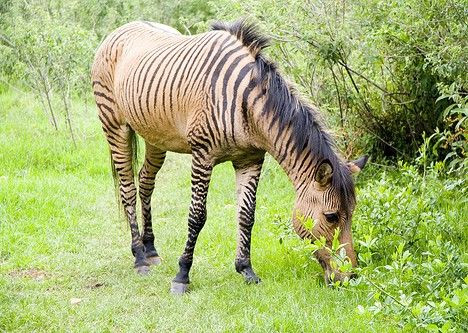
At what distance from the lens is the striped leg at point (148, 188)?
285 inches

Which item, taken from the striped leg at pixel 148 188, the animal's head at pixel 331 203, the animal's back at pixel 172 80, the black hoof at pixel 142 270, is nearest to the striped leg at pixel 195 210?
the animal's back at pixel 172 80

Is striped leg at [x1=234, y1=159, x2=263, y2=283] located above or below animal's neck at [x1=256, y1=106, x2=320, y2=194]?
below

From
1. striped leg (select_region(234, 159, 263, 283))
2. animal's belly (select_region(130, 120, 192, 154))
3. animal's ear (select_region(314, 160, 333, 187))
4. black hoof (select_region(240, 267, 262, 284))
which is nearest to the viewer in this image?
animal's ear (select_region(314, 160, 333, 187))

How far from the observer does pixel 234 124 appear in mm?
5723

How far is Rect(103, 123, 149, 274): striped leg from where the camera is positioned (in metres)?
7.21

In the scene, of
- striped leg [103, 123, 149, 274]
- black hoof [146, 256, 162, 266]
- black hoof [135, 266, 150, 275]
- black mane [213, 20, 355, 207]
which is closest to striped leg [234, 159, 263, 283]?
black mane [213, 20, 355, 207]

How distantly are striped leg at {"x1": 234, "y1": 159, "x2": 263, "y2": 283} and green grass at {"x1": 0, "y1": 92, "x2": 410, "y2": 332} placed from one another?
210 millimetres

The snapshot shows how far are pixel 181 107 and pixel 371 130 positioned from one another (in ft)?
11.5

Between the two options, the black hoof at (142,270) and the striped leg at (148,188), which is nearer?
the black hoof at (142,270)

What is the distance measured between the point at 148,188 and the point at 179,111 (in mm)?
1545

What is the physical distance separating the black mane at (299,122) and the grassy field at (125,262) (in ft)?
2.37

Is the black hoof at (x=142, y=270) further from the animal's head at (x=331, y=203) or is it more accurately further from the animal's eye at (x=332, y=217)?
the animal's eye at (x=332, y=217)

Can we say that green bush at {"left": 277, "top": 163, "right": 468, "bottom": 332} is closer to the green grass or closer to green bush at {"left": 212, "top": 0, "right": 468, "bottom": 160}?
the green grass

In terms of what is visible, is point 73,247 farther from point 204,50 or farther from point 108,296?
point 204,50
